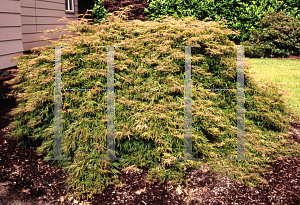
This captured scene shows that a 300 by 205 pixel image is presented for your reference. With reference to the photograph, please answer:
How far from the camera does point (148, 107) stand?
3.00 metres

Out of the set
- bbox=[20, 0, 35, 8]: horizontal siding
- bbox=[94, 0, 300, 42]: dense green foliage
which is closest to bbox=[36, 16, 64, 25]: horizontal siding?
bbox=[20, 0, 35, 8]: horizontal siding

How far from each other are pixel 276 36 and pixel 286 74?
3.23m

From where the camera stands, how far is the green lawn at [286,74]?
5.44 metres

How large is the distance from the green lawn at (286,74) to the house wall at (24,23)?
16.2 ft

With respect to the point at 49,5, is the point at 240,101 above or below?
below

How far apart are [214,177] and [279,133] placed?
140 cm

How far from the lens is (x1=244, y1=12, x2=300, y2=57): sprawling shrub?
9.43 meters

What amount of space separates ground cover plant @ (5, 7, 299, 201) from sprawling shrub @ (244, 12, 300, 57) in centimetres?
673

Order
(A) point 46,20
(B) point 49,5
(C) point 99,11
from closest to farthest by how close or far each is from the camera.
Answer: (A) point 46,20
(B) point 49,5
(C) point 99,11

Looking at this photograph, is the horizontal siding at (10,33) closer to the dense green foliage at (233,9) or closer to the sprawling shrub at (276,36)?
the dense green foliage at (233,9)

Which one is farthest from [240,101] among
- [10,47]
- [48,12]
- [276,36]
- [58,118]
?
[276,36]

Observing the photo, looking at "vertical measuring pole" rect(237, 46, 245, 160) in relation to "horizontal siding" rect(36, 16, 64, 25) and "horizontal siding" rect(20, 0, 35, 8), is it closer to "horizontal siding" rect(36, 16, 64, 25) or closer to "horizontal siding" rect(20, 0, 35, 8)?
"horizontal siding" rect(20, 0, 35, 8)

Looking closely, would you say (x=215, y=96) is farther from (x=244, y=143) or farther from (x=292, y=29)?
(x=292, y=29)

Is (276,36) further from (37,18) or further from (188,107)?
(37,18)
